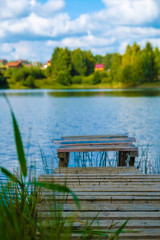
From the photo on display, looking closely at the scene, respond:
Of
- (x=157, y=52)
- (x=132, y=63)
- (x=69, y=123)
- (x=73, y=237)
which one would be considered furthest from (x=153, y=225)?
(x=157, y=52)

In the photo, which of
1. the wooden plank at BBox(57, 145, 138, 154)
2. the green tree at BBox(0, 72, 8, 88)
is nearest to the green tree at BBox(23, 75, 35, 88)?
the green tree at BBox(0, 72, 8, 88)

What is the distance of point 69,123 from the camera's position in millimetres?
18344

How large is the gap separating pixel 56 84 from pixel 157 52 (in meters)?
31.8

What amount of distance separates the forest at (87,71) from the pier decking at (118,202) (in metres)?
71.8

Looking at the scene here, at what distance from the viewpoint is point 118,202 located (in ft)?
10.2

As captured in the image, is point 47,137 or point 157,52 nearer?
point 47,137

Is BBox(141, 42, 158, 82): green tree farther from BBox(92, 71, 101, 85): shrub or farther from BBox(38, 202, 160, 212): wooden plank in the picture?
BBox(38, 202, 160, 212): wooden plank

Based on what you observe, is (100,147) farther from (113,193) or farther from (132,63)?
(132,63)

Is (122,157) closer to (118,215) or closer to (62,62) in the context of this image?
(118,215)

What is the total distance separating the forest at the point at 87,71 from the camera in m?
76.1

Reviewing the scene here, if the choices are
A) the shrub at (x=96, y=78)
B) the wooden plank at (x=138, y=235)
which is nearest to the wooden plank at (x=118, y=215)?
the wooden plank at (x=138, y=235)

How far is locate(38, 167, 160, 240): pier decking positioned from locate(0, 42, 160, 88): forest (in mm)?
71812

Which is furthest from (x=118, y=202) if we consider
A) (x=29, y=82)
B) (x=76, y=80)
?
(x=76, y=80)

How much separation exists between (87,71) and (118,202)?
106 meters
